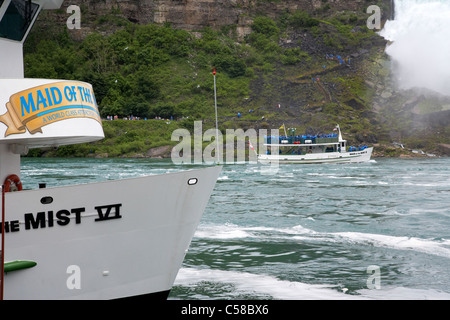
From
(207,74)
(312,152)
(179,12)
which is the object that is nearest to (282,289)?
(312,152)

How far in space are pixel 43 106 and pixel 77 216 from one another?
2.33 m

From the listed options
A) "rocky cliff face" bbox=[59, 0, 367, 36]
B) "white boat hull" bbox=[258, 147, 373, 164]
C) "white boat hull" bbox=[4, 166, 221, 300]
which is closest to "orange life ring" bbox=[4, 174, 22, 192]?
"white boat hull" bbox=[4, 166, 221, 300]

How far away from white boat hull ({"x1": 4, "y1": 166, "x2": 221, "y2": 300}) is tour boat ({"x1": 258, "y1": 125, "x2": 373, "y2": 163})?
6686 centimetres

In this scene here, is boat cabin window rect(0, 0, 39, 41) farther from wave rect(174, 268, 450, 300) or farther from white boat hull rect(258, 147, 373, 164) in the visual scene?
white boat hull rect(258, 147, 373, 164)

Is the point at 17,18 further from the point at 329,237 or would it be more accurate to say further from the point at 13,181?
the point at 329,237

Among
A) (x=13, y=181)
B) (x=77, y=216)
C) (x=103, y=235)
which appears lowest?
(x=103, y=235)

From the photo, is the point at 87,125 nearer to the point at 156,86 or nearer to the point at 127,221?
the point at 127,221

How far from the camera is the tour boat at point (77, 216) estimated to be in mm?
9734

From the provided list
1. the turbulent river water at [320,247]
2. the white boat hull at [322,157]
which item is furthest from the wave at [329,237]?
the white boat hull at [322,157]

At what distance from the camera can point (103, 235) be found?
10.3m

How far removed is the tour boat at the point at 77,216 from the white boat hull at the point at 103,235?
0.02 metres

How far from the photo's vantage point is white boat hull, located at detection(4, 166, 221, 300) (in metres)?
9.72
